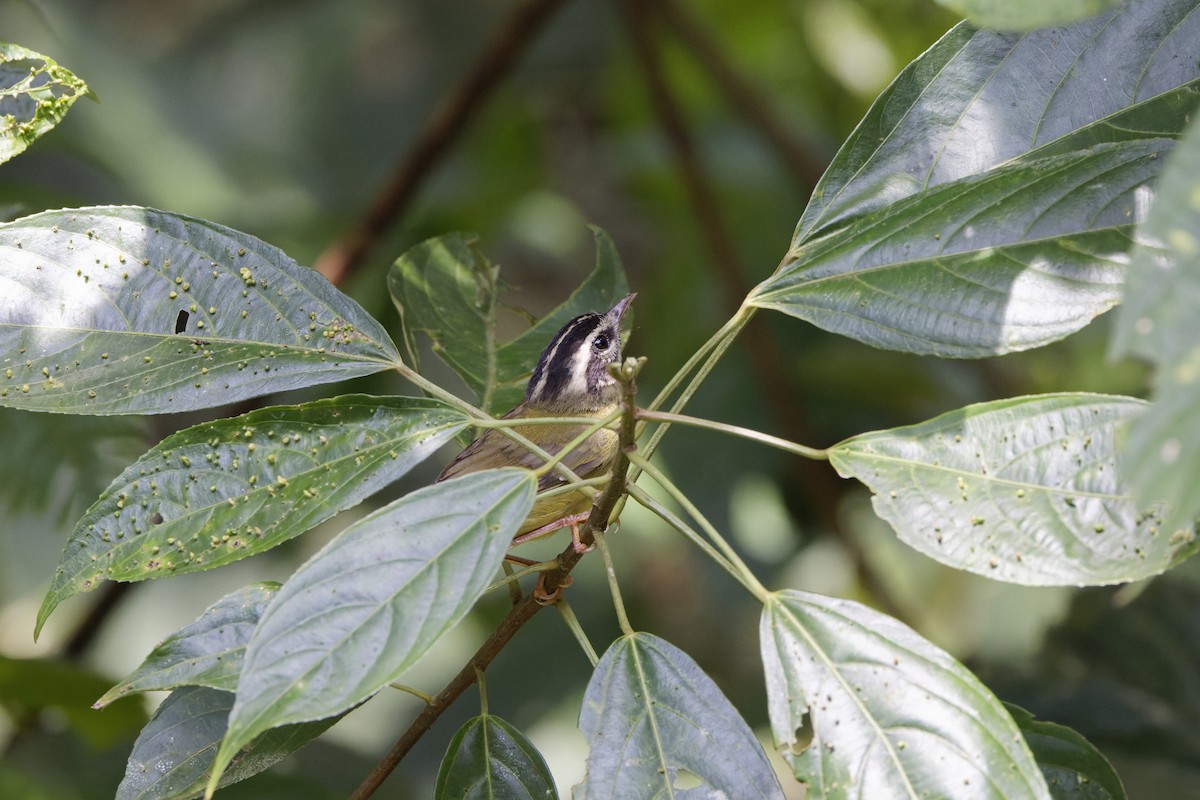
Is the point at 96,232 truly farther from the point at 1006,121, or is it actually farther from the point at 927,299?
the point at 1006,121

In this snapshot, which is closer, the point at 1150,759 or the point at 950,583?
the point at 1150,759

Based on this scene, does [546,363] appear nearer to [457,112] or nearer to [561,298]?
[457,112]

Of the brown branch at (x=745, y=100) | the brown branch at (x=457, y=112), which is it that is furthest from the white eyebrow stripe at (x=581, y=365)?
the brown branch at (x=745, y=100)

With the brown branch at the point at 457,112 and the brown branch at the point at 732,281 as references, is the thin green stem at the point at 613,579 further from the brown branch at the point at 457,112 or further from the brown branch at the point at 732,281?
the brown branch at the point at 732,281

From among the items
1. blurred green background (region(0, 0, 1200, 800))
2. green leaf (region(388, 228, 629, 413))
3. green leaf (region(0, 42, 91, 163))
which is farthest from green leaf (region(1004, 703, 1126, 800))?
green leaf (region(0, 42, 91, 163))

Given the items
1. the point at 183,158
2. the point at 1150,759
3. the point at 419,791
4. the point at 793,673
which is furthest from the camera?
the point at 183,158

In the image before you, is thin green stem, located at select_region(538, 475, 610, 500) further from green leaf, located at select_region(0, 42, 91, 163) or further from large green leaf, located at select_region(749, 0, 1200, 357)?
green leaf, located at select_region(0, 42, 91, 163)

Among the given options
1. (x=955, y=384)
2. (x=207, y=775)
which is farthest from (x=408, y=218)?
(x=207, y=775)
